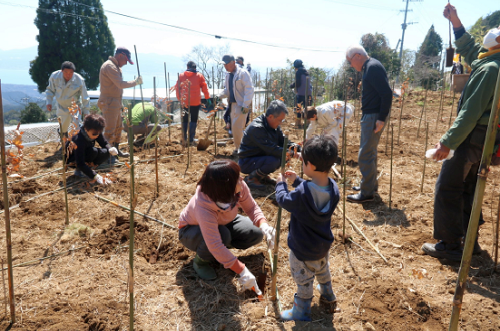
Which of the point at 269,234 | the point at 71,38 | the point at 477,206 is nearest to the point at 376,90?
the point at 269,234

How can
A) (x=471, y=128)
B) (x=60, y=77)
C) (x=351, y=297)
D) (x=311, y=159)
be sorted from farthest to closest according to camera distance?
(x=60, y=77)
(x=471, y=128)
(x=351, y=297)
(x=311, y=159)

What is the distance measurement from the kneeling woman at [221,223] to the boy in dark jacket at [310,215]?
0.30 metres

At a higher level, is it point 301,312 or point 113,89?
point 113,89

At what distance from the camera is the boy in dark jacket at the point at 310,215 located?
184 centimetres

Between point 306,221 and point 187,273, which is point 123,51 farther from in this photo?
point 306,221

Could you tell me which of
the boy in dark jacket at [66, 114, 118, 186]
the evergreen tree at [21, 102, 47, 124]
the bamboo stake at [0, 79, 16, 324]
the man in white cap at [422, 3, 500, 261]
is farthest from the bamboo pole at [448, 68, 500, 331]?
the evergreen tree at [21, 102, 47, 124]

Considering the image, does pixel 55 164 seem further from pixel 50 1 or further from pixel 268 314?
pixel 50 1

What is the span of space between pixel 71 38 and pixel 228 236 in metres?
16.2

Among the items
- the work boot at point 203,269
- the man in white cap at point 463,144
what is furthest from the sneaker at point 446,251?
the work boot at point 203,269

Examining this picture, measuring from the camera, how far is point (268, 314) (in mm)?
2092

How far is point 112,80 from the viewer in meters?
5.09

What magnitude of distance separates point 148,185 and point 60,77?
104 inches

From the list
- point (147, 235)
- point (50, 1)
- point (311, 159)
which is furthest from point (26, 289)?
point (50, 1)

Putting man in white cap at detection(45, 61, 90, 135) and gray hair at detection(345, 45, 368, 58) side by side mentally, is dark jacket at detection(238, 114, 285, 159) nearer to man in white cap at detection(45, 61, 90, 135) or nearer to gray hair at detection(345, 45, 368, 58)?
gray hair at detection(345, 45, 368, 58)
